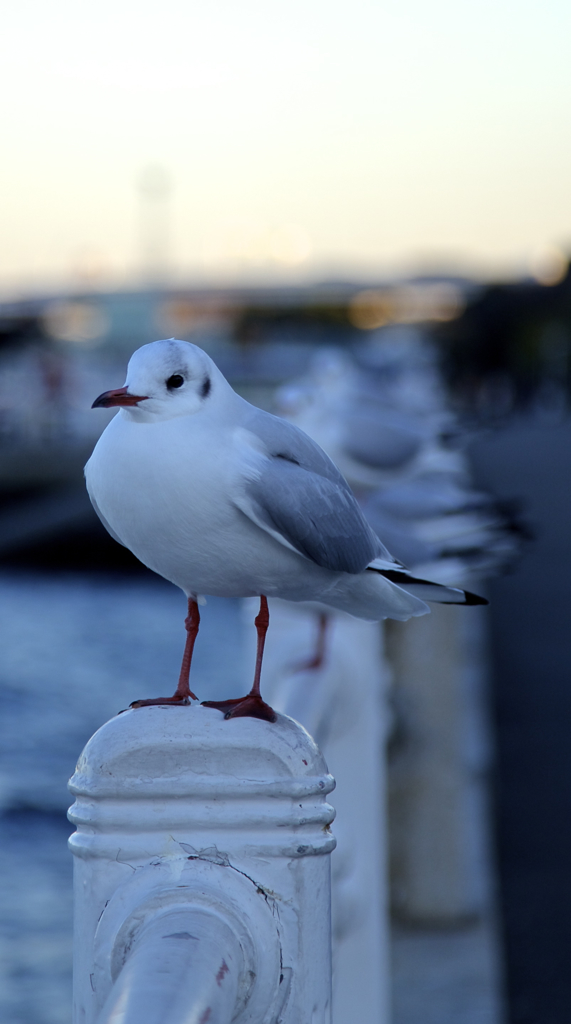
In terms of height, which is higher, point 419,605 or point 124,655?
point 419,605

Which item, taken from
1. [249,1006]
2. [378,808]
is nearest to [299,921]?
[249,1006]

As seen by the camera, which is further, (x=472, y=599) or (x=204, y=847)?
(x=472, y=599)

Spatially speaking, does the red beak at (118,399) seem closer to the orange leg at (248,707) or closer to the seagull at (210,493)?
the seagull at (210,493)

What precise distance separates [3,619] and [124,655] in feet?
12.0

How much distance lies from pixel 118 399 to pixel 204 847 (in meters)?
0.46

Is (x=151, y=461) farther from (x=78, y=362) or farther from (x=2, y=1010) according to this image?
(x=78, y=362)

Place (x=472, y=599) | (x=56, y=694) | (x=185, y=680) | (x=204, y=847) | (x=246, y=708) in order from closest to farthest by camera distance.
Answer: (x=204, y=847), (x=246, y=708), (x=185, y=680), (x=472, y=599), (x=56, y=694)

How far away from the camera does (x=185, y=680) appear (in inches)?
56.3

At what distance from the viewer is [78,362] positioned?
42969 millimetres

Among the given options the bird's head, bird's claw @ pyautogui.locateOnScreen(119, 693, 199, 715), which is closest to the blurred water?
bird's claw @ pyautogui.locateOnScreen(119, 693, 199, 715)

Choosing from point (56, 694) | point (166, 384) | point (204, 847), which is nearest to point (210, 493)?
point (166, 384)

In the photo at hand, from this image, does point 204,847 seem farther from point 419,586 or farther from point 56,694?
point 56,694

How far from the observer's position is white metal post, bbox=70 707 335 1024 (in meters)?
1.19

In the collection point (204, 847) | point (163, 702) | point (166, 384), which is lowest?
point (204, 847)
